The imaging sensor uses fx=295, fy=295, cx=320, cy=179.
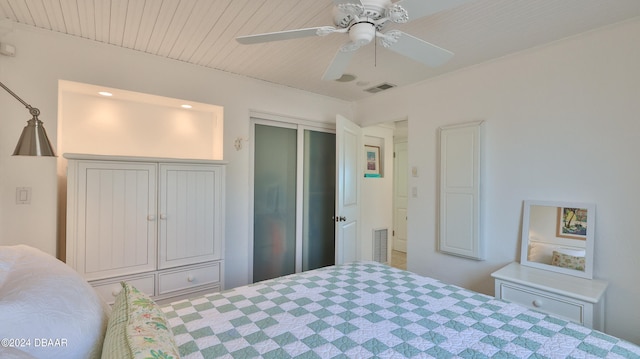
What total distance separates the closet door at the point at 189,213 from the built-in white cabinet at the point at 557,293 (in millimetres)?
2277

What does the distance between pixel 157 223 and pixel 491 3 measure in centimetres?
268

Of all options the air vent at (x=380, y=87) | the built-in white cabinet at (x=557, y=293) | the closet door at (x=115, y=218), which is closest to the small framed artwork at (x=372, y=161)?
the air vent at (x=380, y=87)

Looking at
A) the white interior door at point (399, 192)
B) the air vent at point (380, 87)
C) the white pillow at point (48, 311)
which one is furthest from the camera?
the white interior door at point (399, 192)

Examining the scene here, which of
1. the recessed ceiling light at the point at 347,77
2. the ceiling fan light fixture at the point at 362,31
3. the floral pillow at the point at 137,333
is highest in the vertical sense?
the recessed ceiling light at the point at 347,77

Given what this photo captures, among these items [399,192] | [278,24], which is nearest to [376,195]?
[399,192]

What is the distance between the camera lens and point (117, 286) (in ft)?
6.94

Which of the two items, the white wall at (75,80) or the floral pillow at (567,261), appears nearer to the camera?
the white wall at (75,80)

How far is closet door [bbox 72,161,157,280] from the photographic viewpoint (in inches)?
78.5

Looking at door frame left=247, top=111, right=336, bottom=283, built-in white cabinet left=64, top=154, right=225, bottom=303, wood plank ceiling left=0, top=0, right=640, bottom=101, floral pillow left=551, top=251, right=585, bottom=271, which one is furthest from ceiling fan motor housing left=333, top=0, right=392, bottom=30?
floral pillow left=551, top=251, right=585, bottom=271

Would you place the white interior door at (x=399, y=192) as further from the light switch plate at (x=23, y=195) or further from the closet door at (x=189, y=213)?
the light switch plate at (x=23, y=195)

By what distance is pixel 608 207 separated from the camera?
1977mm

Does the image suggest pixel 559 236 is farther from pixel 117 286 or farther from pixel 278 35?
pixel 117 286

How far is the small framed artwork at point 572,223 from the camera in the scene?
6.77 feet

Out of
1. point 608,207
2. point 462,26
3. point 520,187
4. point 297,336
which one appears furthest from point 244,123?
point 608,207
